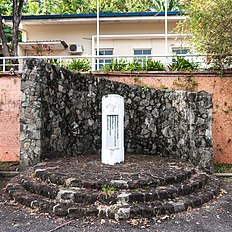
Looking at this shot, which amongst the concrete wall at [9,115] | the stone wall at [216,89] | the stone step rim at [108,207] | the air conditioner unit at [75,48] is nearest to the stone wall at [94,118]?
the stone wall at [216,89]

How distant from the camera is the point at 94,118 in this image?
759 centimetres

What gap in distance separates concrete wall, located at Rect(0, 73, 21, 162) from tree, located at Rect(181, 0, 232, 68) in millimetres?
5349

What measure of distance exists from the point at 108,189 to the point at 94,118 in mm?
3305

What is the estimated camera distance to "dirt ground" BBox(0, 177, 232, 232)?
3762 mm

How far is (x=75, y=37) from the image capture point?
12.6m

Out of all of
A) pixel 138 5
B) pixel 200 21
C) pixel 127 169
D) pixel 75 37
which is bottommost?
pixel 127 169

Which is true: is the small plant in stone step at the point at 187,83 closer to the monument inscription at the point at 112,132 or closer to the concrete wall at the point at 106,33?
the monument inscription at the point at 112,132

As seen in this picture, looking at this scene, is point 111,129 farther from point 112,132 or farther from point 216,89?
point 216,89

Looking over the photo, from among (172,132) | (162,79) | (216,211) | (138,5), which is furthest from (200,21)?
(138,5)

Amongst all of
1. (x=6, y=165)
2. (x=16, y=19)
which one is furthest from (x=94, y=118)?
(x=16, y=19)

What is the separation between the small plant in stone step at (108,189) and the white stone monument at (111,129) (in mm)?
1366

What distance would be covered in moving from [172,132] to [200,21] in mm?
3107

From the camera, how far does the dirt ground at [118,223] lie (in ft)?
12.3

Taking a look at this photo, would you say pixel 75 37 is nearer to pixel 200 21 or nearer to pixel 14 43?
pixel 14 43
